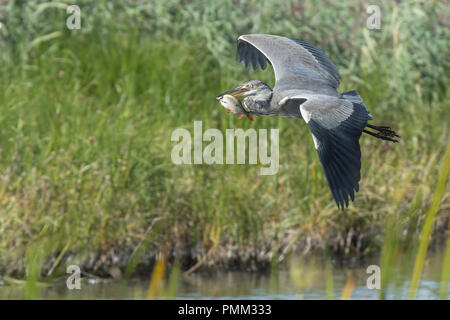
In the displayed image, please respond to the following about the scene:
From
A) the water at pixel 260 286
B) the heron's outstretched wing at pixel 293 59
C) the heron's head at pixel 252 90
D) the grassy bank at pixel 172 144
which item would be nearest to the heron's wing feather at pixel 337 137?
the heron's head at pixel 252 90

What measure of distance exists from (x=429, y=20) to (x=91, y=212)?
5.18 m

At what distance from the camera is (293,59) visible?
13.4 feet

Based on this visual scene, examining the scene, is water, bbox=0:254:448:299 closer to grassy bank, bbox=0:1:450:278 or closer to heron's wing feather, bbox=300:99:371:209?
grassy bank, bbox=0:1:450:278

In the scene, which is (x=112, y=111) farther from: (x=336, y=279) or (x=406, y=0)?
(x=406, y=0)

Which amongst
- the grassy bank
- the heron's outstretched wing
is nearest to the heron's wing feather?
the heron's outstretched wing

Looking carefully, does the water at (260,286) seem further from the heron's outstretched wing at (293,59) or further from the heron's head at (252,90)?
the heron's head at (252,90)

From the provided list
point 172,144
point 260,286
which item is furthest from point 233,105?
point 172,144

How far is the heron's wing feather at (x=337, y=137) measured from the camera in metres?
3.14

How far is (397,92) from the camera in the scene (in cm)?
932

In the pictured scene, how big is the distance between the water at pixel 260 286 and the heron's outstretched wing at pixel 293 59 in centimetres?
249

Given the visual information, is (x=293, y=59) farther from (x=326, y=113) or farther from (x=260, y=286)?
(x=260, y=286)

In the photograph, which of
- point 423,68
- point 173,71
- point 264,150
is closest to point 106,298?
point 264,150

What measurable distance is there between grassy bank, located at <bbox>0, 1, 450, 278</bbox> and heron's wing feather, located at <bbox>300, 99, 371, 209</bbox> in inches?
81.7

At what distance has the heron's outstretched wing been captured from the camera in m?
3.86
